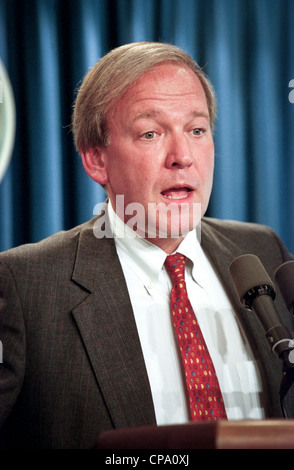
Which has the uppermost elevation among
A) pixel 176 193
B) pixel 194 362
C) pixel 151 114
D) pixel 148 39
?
pixel 148 39

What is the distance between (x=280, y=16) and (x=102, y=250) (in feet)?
4.20

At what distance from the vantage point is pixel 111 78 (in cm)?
156

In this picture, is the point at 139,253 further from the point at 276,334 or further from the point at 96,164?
the point at 276,334

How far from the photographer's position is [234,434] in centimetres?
61

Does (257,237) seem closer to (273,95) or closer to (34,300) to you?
(273,95)

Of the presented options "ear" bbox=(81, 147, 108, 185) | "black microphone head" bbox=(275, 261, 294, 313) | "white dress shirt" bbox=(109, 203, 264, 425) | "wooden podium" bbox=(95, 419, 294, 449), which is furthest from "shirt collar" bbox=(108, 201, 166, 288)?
"wooden podium" bbox=(95, 419, 294, 449)

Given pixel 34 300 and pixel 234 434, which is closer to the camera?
pixel 234 434

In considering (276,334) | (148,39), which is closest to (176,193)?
(276,334)

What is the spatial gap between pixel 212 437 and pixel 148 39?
5.70ft

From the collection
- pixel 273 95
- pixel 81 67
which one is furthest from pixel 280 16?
pixel 81 67

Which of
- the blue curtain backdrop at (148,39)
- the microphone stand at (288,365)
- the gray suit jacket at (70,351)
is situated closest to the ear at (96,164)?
the gray suit jacket at (70,351)

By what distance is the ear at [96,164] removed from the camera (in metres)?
1.65

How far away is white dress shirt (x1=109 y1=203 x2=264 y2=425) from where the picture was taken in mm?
1401

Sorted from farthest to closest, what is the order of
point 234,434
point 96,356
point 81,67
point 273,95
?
point 273,95 → point 81,67 → point 96,356 → point 234,434
